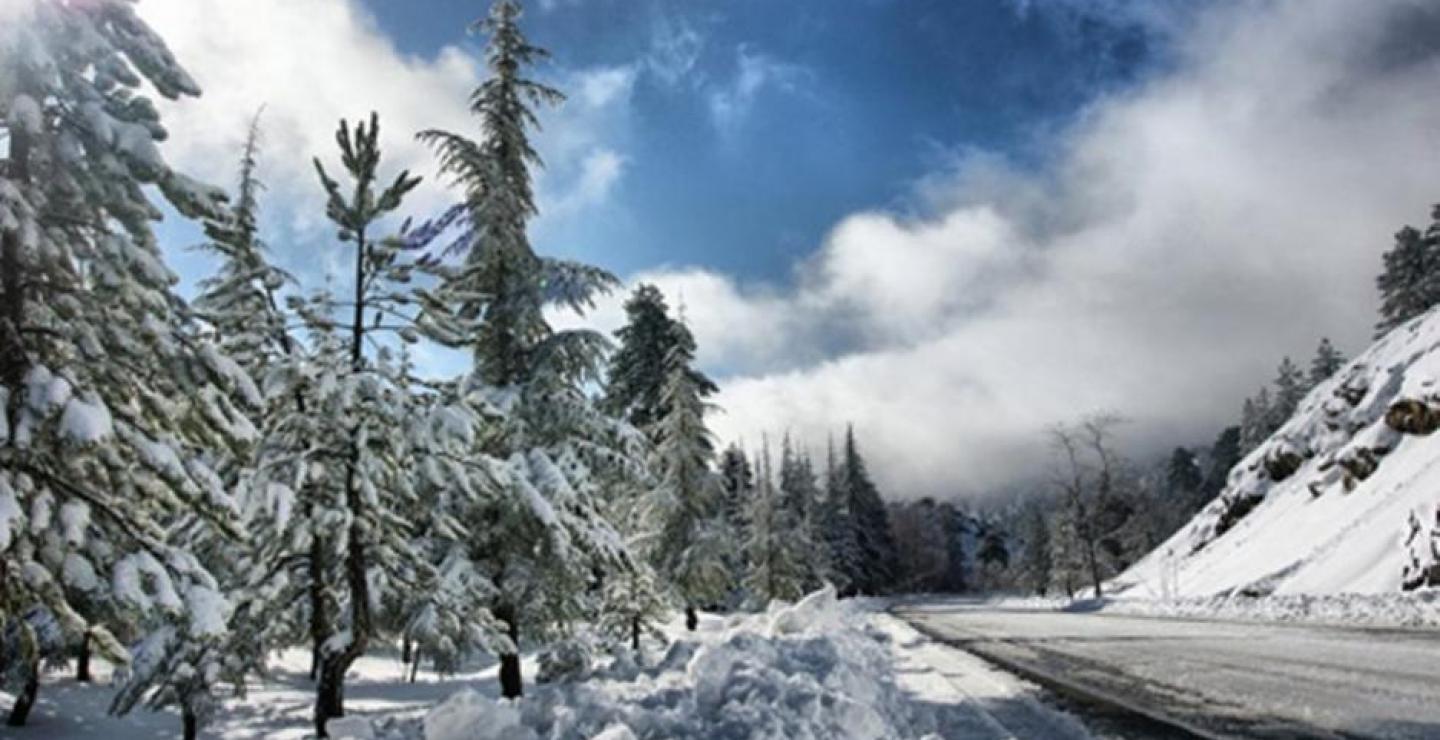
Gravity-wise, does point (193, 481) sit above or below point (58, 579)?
above

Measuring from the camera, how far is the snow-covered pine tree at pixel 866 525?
81.6 m

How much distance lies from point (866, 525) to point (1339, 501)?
48.9 metres

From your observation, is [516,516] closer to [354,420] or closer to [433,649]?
[433,649]

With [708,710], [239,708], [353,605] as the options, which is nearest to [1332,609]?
[708,710]

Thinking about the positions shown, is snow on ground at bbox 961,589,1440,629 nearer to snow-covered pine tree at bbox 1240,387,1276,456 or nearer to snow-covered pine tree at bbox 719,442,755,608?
snow-covered pine tree at bbox 719,442,755,608

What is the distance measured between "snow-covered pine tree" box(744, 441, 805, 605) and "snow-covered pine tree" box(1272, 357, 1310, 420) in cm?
5756

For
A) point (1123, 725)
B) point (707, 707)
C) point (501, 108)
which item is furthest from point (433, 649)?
point (501, 108)

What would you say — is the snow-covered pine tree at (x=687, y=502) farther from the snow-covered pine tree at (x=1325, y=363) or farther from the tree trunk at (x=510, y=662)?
the snow-covered pine tree at (x=1325, y=363)

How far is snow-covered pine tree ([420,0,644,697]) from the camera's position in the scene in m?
13.3

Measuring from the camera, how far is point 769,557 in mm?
51688

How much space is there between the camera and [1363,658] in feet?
35.2

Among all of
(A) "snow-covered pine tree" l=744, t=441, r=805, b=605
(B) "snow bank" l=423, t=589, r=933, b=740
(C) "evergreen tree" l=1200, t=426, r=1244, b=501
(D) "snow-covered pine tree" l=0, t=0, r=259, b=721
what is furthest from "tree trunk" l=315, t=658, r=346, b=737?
(C) "evergreen tree" l=1200, t=426, r=1244, b=501

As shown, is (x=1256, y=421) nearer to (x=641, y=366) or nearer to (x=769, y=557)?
(x=769, y=557)

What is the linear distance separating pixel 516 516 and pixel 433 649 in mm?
2137
